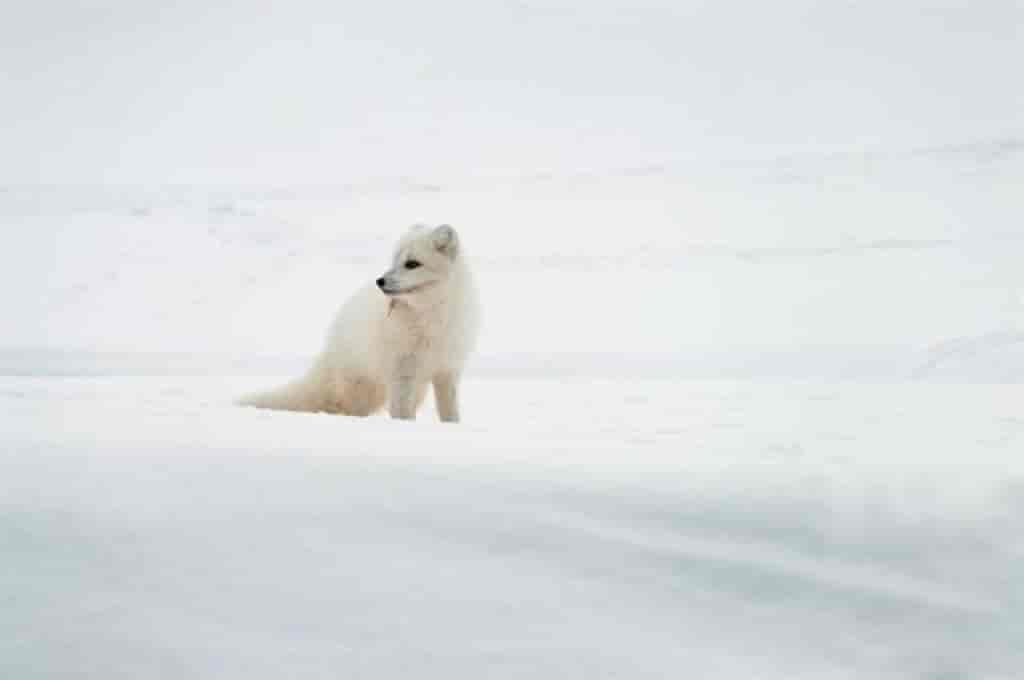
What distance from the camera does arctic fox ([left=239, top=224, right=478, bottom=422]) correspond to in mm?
3777

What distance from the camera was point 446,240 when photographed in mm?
3832

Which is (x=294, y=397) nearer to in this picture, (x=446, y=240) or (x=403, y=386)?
(x=403, y=386)

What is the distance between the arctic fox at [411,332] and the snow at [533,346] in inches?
15.6

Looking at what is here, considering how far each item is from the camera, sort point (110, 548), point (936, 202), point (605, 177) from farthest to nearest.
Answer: point (605, 177)
point (936, 202)
point (110, 548)

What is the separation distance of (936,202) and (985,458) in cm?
899

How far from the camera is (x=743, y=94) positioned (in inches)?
567

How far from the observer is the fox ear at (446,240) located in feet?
12.5

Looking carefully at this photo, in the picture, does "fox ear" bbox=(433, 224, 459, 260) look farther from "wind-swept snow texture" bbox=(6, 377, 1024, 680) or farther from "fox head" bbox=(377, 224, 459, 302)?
"wind-swept snow texture" bbox=(6, 377, 1024, 680)

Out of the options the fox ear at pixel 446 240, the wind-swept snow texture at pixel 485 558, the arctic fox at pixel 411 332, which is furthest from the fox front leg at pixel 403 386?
the wind-swept snow texture at pixel 485 558

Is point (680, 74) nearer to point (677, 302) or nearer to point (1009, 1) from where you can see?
point (1009, 1)

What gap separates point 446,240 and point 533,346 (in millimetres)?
4489

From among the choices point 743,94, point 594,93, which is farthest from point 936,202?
point 594,93

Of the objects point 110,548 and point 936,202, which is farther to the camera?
point 936,202

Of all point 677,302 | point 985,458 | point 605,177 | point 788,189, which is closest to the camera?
point 985,458
